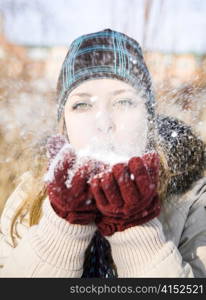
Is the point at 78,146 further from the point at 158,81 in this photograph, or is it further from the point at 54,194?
the point at 158,81

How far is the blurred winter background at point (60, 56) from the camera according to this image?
3.35ft

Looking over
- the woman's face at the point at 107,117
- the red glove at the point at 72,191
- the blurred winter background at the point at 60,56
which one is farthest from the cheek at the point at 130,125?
the blurred winter background at the point at 60,56

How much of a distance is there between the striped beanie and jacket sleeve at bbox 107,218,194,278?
11.4 inches

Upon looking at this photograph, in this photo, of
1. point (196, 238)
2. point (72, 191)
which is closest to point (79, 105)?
point (72, 191)

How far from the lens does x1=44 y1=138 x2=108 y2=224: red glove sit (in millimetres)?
639

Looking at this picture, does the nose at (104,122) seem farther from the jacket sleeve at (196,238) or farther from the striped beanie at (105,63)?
the jacket sleeve at (196,238)

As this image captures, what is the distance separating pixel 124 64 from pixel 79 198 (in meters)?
0.37

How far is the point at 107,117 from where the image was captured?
0.78 m

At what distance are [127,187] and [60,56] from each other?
1.86 ft

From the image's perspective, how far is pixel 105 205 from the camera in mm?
640

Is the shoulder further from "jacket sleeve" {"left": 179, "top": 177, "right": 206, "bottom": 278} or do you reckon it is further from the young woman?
"jacket sleeve" {"left": 179, "top": 177, "right": 206, "bottom": 278}

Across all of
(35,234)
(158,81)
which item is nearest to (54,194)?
(35,234)

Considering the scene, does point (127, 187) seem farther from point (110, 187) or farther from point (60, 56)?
point (60, 56)

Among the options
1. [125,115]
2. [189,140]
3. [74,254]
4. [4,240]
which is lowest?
[4,240]
